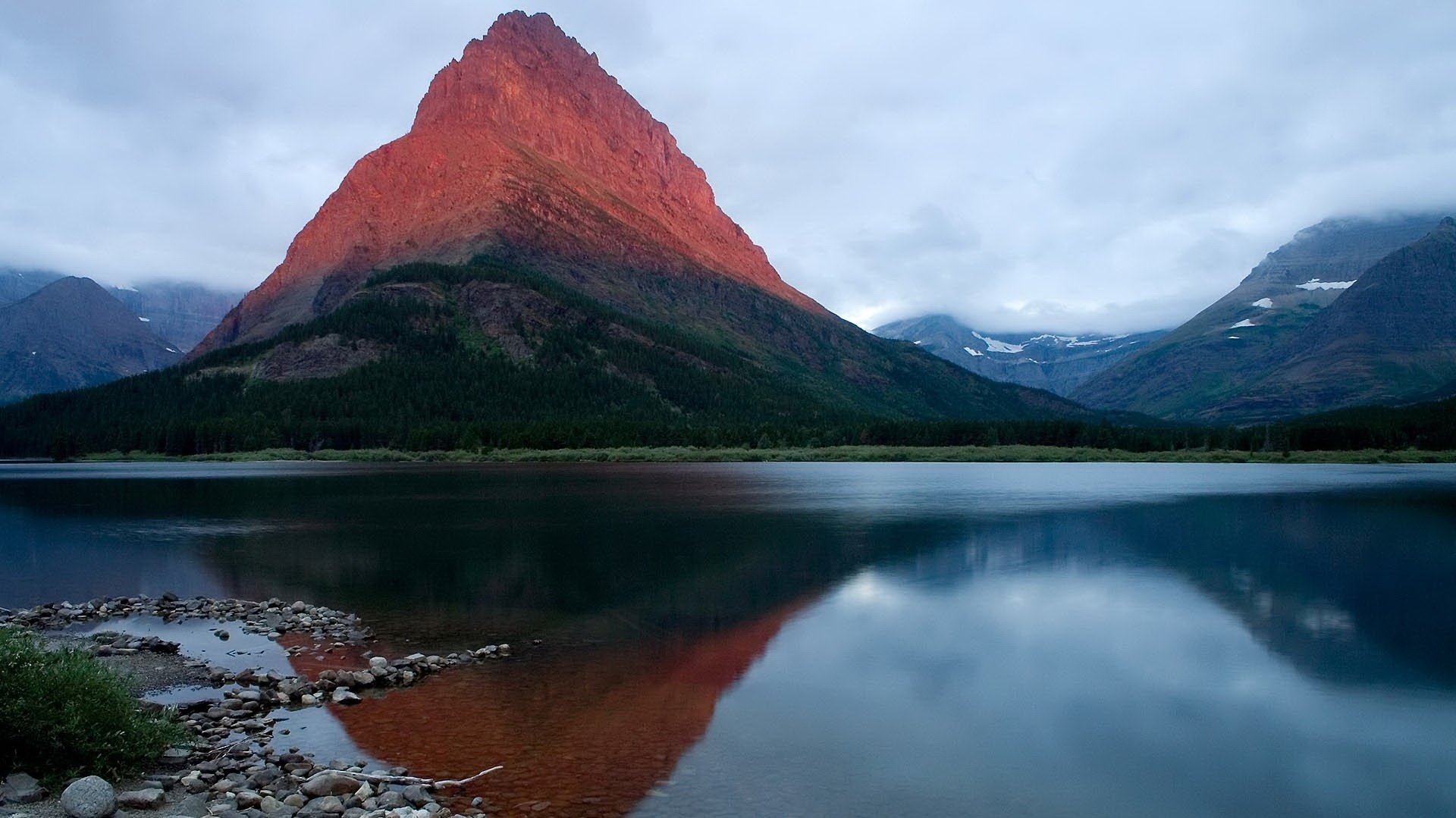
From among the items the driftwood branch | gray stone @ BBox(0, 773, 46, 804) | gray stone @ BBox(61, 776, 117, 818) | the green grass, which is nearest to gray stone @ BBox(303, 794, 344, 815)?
the driftwood branch

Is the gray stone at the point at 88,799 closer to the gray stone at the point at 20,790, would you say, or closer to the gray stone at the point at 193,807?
the gray stone at the point at 20,790

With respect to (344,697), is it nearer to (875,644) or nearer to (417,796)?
(417,796)

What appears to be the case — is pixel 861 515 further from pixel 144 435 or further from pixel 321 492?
pixel 144 435

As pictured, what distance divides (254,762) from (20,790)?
3.14m

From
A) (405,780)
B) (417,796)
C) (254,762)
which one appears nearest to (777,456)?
(254,762)

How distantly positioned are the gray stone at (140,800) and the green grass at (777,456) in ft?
467

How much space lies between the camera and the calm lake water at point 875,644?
1434 centimetres

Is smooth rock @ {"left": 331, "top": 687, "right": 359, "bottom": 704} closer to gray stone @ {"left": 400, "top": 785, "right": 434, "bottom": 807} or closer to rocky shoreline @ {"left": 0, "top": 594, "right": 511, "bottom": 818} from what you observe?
rocky shoreline @ {"left": 0, "top": 594, "right": 511, "bottom": 818}

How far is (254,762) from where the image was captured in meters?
14.1

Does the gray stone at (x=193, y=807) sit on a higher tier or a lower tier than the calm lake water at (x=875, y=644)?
higher

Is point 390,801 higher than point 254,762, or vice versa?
point 390,801

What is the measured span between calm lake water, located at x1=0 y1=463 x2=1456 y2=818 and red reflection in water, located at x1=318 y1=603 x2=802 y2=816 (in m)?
0.09

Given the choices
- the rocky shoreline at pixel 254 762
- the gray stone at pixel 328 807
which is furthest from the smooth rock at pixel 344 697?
the gray stone at pixel 328 807

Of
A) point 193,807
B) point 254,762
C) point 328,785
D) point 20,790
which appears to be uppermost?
point 20,790
